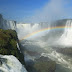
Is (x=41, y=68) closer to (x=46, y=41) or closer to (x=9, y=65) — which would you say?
(x=9, y=65)

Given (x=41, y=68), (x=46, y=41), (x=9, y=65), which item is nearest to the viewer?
(x=9, y=65)

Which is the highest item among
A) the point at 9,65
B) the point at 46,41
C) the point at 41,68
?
the point at 9,65

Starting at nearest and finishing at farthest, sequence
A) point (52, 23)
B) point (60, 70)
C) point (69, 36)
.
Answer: point (60, 70) → point (69, 36) → point (52, 23)

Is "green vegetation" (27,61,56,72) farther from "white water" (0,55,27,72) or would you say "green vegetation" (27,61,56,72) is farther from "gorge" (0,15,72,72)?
"white water" (0,55,27,72)

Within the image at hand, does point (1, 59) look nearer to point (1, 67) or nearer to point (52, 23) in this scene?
point (1, 67)

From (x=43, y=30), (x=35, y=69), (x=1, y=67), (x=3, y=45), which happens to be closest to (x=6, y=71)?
(x=1, y=67)

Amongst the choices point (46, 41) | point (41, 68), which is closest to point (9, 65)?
point (41, 68)

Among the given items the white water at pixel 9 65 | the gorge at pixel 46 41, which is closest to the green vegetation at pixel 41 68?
the gorge at pixel 46 41

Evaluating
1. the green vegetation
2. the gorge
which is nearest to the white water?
the green vegetation

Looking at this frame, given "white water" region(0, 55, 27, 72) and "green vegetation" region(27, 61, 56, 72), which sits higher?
"white water" region(0, 55, 27, 72)

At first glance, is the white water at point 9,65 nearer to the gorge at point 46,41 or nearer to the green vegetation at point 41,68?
the green vegetation at point 41,68

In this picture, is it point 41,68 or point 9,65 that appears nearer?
point 9,65
